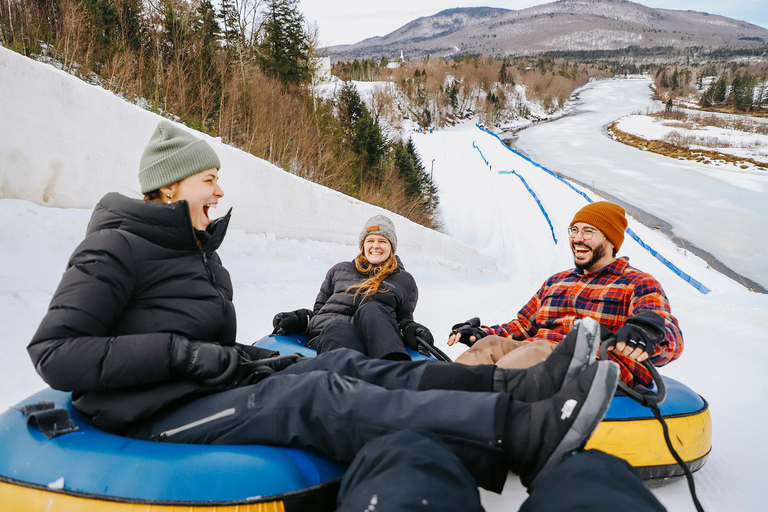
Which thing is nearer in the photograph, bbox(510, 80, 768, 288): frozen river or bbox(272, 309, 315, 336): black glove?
bbox(272, 309, 315, 336): black glove

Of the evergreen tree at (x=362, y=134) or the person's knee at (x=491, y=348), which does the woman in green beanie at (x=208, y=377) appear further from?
the evergreen tree at (x=362, y=134)

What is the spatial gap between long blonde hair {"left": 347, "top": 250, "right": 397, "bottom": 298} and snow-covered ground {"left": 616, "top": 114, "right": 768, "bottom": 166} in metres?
33.8

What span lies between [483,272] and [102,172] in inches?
313

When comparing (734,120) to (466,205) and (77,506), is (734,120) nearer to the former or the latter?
(466,205)

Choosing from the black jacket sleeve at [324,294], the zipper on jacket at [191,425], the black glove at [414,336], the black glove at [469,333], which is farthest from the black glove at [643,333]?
the black jacket sleeve at [324,294]

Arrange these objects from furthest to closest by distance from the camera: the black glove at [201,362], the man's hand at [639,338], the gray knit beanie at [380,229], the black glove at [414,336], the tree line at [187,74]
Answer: the tree line at [187,74] < the gray knit beanie at [380,229] < the black glove at [414,336] < the man's hand at [639,338] < the black glove at [201,362]

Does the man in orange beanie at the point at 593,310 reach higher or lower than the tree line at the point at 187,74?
lower

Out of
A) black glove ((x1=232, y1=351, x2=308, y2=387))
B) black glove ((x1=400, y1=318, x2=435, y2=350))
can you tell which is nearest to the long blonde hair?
black glove ((x1=400, y1=318, x2=435, y2=350))

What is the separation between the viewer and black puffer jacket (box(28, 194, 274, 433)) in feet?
4.03

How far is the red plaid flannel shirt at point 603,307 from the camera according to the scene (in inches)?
79.3

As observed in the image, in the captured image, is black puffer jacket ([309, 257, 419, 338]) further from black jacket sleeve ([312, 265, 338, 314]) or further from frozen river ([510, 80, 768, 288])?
frozen river ([510, 80, 768, 288])

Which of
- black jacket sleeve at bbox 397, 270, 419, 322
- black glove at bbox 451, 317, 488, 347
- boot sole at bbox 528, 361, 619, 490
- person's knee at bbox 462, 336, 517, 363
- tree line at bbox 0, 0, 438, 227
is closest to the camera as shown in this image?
boot sole at bbox 528, 361, 619, 490

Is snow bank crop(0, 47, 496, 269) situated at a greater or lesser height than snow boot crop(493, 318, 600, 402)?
greater

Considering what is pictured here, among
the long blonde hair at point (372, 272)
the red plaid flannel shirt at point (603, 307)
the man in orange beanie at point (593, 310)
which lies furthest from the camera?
the long blonde hair at point (372, 272)
